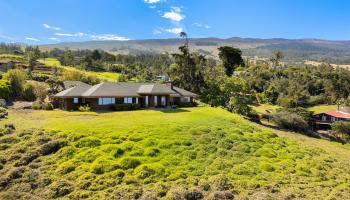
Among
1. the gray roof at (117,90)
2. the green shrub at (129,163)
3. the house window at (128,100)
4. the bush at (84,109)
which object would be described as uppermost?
the gray roof at (117,90)

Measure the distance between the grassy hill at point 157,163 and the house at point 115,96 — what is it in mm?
9060

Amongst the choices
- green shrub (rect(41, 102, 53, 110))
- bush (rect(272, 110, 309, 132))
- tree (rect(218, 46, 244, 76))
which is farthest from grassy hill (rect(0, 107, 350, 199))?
tree (rect(218, 46, 244, 76))

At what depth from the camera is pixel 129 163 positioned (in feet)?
86.1

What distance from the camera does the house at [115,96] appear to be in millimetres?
46597

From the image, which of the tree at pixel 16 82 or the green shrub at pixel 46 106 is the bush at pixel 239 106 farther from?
the tree at pixel 16 82

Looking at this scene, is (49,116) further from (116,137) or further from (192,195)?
(192,195)

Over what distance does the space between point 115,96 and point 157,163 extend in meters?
22.6

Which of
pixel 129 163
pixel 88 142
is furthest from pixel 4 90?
pixel 129 163

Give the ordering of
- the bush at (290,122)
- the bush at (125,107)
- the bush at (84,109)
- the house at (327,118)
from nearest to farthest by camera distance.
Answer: the bush at (84,109) < the bush at (125,107) < the bush at (290,122) < the house at (327,118)

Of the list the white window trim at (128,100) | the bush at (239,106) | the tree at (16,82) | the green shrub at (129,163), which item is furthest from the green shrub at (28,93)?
the green shrub at (129,163)

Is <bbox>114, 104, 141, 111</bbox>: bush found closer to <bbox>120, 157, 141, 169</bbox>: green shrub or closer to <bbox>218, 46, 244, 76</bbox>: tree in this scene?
<bbox>120, 157, 141, 169</bbox>: green shrub

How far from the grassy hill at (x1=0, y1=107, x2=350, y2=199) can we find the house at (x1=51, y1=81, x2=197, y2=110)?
357 inches

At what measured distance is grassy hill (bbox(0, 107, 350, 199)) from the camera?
23.3m

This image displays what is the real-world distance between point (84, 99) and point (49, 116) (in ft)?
25.3
